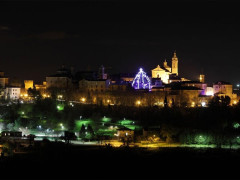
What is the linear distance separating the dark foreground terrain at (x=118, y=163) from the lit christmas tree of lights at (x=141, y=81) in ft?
62.7

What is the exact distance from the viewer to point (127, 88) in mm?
55000

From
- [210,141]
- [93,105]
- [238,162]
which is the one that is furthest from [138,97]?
[238,162]

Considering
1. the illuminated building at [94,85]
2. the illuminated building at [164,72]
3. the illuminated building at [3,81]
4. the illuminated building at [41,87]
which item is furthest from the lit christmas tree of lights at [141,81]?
the illuminated building at [3,81]

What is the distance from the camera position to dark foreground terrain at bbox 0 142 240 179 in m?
32.1

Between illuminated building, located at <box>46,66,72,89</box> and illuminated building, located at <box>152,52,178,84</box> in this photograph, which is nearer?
illuminated building, located at <box>46,66,72,89</box>

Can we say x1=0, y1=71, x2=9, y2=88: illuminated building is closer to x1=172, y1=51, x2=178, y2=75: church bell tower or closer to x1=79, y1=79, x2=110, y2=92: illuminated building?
x1=79, y1=79, x2=110, y2=92: illuminated building

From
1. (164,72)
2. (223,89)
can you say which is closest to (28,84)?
(164,72)

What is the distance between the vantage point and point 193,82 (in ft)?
182

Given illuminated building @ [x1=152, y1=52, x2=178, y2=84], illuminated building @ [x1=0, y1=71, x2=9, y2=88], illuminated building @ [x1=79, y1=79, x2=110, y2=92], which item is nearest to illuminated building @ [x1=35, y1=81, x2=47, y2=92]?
illuminated building @ [x1=0, y1=71, x2=9, y2=88]

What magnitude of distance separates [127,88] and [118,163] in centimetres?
2095

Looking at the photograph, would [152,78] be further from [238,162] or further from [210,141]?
[238,162]

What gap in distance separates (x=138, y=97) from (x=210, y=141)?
42.7 ft

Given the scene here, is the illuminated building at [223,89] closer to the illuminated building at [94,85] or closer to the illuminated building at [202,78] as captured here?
the illuminated building at [202,78]

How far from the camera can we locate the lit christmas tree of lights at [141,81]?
184ft
